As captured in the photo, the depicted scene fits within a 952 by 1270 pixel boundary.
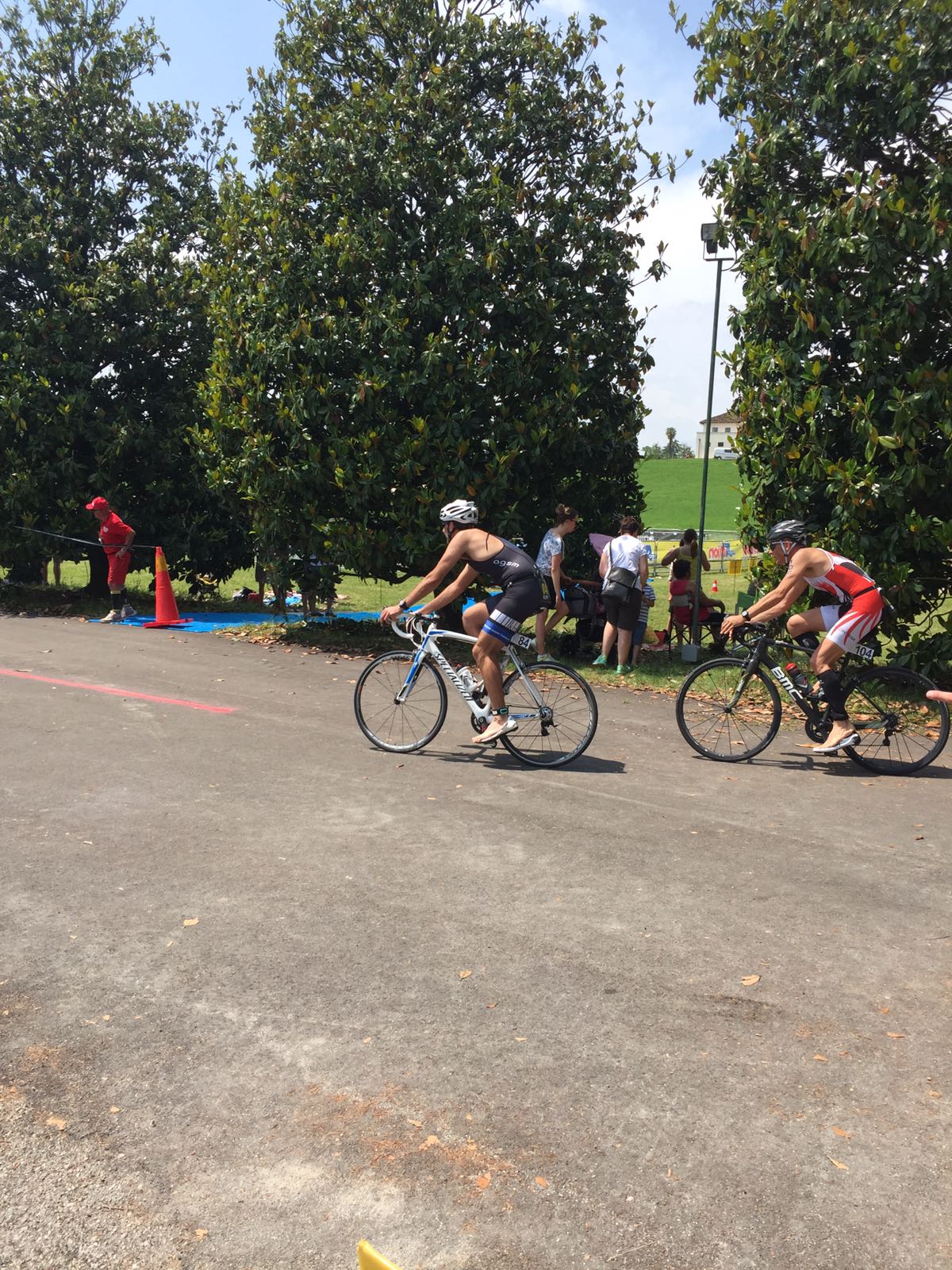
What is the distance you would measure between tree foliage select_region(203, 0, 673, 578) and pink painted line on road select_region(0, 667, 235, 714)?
3917 mm

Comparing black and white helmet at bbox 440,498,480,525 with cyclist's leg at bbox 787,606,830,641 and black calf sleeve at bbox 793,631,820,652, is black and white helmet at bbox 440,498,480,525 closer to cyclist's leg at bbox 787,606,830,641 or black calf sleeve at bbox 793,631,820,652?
cyclist's leg at bbox 787,606,830,641

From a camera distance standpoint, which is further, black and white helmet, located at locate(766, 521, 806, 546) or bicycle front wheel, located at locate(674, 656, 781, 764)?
bicycle front wheel, located at locate(674, 656, 781, 764)

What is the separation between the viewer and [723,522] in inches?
2788

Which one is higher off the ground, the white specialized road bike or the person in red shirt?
the person in red shirt

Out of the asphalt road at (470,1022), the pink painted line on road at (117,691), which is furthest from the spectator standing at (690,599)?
the asphalt road at (470,1022)

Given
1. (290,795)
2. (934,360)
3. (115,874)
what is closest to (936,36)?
(934,360)

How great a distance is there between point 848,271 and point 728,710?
4.83 metres

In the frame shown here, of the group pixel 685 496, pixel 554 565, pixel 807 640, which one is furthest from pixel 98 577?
pixel 685 496

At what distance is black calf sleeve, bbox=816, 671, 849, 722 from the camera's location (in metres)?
8.59

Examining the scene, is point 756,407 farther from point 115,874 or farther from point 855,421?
point 115,874

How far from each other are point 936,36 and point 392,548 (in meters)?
8.01

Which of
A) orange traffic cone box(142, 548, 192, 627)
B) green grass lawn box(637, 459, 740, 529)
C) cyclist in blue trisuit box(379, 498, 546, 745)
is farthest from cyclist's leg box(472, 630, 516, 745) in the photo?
green grass lawn box(637, 459, 740, 529)

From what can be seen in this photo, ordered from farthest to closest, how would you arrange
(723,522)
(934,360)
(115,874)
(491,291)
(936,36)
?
(723,522)
(491,291)
(934,360)
(936,36)
(115,874)

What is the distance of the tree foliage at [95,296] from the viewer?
1869 cm
